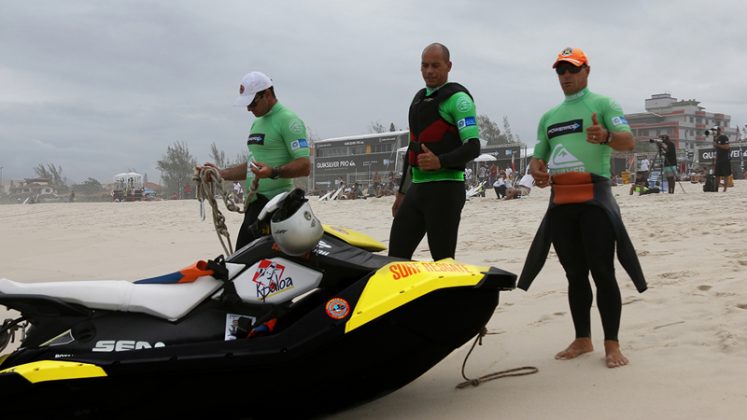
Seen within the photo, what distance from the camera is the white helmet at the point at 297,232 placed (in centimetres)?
271

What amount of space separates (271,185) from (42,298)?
1706 mm

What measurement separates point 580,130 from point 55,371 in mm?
2740

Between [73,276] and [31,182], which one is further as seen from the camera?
[31,182]

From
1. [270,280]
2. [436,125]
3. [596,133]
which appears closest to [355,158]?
[436,125]

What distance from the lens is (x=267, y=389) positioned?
8.49 ft

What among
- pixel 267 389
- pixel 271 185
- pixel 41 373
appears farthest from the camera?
pixel 271 185

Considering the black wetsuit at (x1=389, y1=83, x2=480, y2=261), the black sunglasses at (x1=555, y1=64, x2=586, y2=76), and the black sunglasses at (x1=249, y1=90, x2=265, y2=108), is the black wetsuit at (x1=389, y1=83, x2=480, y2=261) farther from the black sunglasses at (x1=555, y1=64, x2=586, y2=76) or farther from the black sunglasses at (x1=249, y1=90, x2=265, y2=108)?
the black sunglasses at (x1=249, y1=90, x2=265, y2=108)

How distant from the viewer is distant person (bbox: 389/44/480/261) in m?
3.63

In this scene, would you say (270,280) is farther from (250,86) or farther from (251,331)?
(250,86)

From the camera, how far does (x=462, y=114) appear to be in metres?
3.64

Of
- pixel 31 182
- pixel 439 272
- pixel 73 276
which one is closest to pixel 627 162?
pixel 73 276

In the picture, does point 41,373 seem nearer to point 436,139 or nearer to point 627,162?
point 436,139

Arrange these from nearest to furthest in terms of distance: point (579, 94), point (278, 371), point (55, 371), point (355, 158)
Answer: point (55, 371) → point (278, 371) → point (579, 94) → point (355, 158)

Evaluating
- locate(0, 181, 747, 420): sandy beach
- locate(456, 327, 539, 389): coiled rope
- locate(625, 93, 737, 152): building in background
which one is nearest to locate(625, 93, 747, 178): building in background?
locate(625, 93, 737, 152): building in background
